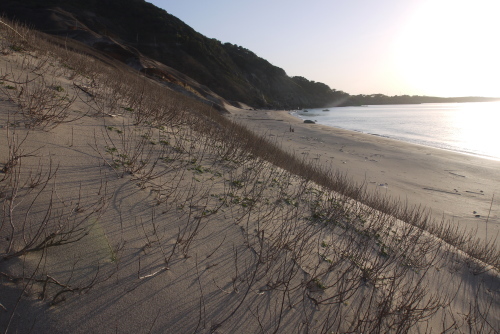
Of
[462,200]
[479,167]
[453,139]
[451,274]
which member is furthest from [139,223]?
[453,139]

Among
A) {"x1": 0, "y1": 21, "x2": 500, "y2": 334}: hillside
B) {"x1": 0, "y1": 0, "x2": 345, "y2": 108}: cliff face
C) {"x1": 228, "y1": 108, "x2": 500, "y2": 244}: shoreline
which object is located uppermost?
{"x1": 0, "y1": 0, "x2": 345, "y2": 108}: cliff face

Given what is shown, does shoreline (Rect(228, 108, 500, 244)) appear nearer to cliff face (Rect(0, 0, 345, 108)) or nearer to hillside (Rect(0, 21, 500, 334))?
hillside (Rect(0, 21, 500, 334))

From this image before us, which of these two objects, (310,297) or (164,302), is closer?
(164,302)

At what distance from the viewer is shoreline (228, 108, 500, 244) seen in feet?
25.7

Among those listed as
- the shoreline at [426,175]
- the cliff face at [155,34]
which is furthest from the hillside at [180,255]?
the cliff face at [155,34]

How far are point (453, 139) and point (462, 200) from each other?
60.2 feet

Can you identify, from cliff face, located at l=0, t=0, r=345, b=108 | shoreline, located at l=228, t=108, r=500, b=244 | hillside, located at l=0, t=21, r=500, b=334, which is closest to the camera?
hillside, located at l=0, t=21, r=500, b=334

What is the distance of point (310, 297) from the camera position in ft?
7.75

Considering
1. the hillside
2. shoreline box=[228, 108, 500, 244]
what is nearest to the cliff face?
shoreline box=[228, 108, 500, 244]

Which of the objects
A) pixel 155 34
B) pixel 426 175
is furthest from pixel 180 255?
pixel 155 34

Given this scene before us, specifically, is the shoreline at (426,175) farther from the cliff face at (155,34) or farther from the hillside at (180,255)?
the cliff face at (155,34)

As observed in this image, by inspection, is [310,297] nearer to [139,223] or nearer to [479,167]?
[139,223]

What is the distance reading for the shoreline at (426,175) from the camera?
7.82 m

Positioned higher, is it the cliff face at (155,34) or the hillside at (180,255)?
the cliff face at (155,34)
